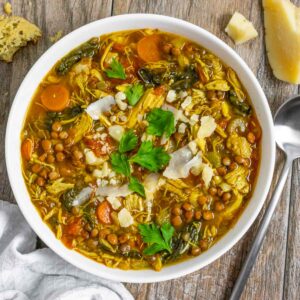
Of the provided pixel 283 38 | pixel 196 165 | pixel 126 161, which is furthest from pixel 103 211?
pixel 283 38

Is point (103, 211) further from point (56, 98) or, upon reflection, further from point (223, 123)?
point (223, 123)

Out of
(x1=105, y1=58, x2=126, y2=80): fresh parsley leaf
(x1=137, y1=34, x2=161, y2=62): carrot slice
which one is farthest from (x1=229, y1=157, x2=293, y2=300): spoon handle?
(x1=105, y1=58, x2=126, y2=80): fresh parsley leaf

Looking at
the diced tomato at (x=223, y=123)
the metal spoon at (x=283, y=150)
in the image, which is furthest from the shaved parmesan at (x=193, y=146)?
the metal spoon at (x=283, y=150)

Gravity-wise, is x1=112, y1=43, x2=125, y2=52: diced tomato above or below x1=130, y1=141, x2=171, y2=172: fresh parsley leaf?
above

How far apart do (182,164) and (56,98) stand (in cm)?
110

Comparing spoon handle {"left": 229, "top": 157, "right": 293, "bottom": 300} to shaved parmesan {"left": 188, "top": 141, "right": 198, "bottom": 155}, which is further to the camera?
spoon handle {"left": 229, "top": 157, "right": 293, "bottom": 300}

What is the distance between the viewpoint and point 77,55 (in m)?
4.53

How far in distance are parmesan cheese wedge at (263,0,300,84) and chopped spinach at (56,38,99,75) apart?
1455mm

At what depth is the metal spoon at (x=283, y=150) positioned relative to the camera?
475cm

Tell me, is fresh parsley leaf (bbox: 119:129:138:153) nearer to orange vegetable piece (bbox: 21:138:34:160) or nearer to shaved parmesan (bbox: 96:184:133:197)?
shaved parmesan (bbox: 96:184:133:197)

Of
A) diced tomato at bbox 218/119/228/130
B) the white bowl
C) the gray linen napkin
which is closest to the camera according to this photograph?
the white bowl

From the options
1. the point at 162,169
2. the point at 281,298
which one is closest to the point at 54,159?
the point at 162,169

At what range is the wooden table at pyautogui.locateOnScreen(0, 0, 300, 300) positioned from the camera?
15.9ft

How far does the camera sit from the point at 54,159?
14.8ft
